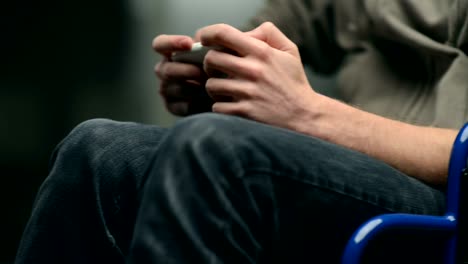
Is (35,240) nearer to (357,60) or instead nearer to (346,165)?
(346,165)

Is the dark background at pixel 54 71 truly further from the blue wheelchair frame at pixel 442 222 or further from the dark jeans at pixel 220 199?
the blue wheelchair frame at pixel 442 222

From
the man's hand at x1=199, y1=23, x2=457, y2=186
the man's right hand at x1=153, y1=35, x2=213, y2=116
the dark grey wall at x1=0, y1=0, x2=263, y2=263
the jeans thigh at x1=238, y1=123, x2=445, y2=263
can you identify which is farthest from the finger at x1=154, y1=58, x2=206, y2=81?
the dark grey wall at x1=0, y1=0, x2=263, y2=263

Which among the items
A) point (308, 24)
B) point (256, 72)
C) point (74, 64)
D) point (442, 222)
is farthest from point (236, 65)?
point (74, 64)

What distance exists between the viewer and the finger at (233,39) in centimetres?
72

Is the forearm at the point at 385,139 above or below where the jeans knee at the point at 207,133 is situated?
below

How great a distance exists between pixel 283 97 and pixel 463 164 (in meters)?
0.22

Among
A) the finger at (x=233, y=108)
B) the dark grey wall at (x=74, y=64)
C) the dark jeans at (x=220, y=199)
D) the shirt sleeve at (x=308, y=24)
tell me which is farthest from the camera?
the dark grey wall at (x=74, y=64)

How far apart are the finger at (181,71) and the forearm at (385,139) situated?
→ 8.8 inches

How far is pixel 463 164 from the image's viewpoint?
2.31ft

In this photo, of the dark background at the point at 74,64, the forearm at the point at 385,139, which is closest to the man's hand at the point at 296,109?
the forearm at the point at 385,139

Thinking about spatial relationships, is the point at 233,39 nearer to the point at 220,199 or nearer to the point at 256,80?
the point at 256,80

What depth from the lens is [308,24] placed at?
1268 millimetres

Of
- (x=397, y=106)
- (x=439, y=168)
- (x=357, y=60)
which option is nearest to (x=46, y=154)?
(x=357, y=60)

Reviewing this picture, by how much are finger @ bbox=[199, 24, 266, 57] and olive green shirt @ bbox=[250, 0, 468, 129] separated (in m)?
0.33
